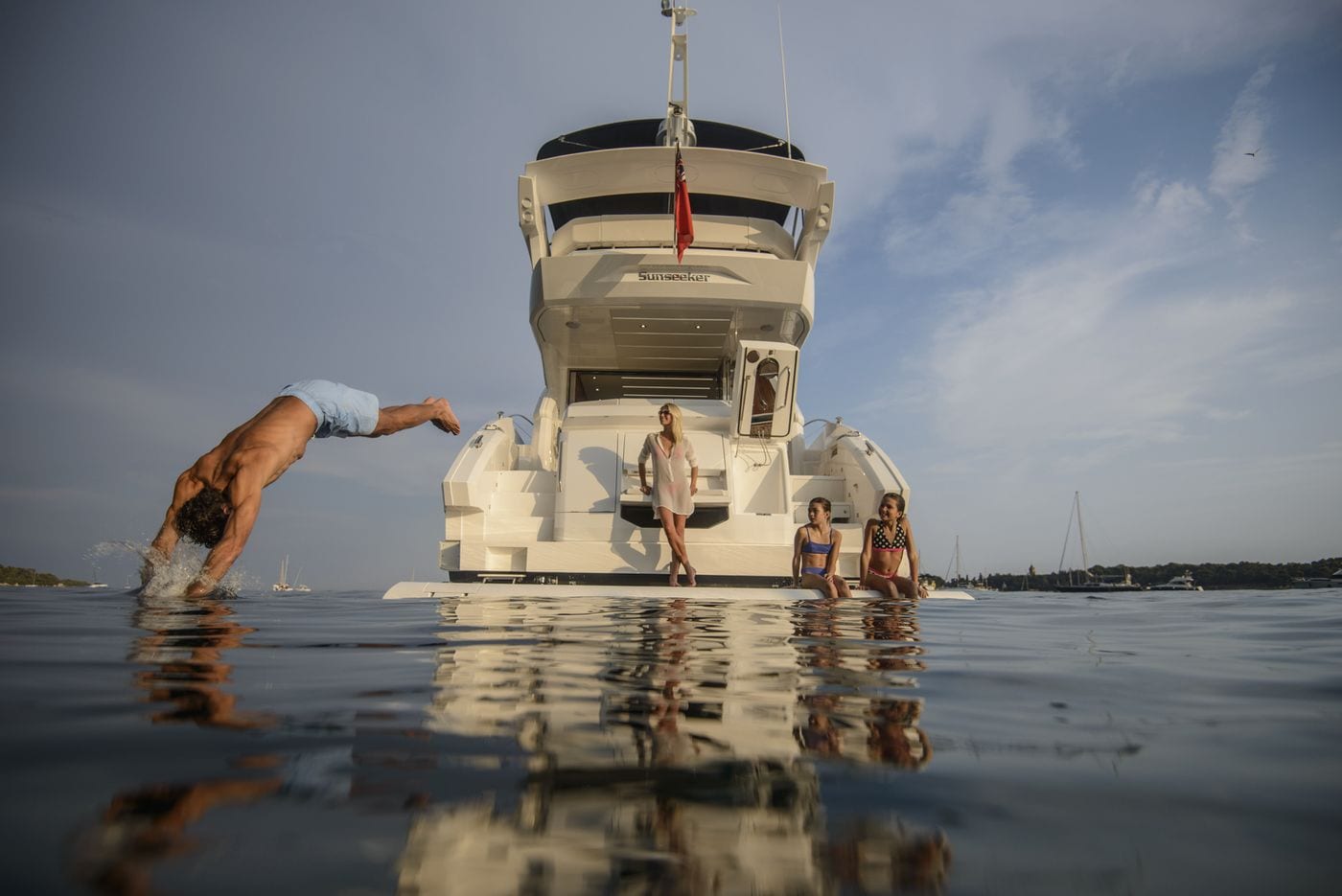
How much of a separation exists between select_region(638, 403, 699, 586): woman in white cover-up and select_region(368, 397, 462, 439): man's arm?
72.7 inches

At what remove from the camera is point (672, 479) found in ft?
20.7

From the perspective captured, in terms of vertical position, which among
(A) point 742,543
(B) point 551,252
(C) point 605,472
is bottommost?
(A) point 742,543

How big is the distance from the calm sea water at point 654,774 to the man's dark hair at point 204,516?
2398 mm

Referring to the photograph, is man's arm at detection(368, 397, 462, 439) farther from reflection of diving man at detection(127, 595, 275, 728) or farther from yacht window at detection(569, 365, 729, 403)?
yacht window at detection(569, 365, 729, 403)

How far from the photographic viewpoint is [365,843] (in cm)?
56

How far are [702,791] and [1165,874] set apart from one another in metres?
0.38

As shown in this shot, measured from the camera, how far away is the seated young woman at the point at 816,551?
569 centimetres

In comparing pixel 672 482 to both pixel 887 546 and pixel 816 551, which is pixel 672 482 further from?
pixel 887 546

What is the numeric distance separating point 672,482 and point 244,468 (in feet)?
10.9

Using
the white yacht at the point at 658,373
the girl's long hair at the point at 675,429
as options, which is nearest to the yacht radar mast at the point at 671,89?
the white yacht at the point at 658,373

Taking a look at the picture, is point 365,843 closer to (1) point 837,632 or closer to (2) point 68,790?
(2) point 68,790

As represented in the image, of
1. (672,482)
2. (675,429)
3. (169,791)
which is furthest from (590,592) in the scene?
(169,791)

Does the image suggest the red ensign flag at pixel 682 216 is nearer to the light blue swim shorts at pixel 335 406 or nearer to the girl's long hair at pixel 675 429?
the girl's long hair at pixel 675 429

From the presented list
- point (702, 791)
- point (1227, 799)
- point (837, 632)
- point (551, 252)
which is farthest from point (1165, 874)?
point (551, 252)
